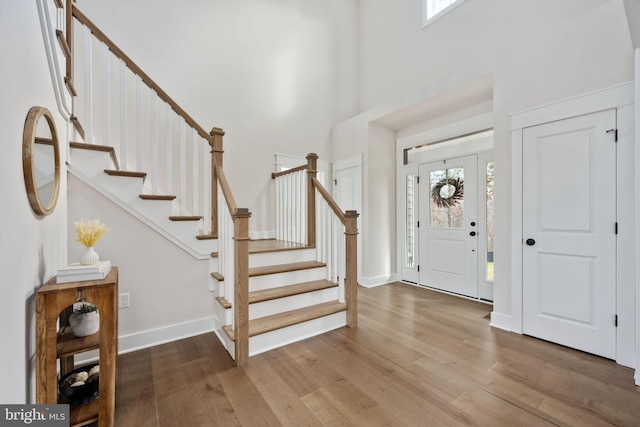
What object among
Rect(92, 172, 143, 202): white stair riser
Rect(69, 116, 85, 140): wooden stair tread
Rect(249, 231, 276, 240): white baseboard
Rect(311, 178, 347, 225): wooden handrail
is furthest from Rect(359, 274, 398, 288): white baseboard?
Rect(69, 116, 85, 140): wooden stair tread

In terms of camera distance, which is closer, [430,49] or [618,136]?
[618,136]

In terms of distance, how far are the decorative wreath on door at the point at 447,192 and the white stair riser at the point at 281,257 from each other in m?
2.19

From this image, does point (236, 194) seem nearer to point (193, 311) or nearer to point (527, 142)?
point (193, 311)

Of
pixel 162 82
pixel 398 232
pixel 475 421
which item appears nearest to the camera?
pixel 475 421

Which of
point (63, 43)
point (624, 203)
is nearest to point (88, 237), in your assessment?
point (63, 43)

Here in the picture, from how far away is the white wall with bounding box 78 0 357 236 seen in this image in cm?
Result: 355

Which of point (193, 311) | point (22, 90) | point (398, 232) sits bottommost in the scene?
point (193, 311)

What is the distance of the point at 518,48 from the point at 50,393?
4.43m

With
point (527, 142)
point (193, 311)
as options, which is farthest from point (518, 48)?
point (193, 311)

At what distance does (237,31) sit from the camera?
4156 mm

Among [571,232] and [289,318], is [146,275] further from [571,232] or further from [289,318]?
[571,232]

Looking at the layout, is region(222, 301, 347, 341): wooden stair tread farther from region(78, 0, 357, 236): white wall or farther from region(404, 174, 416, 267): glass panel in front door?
region(404, 174, 416, 267): glass panel in front door

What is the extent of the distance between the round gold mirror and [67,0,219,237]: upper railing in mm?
815

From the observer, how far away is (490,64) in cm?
297
